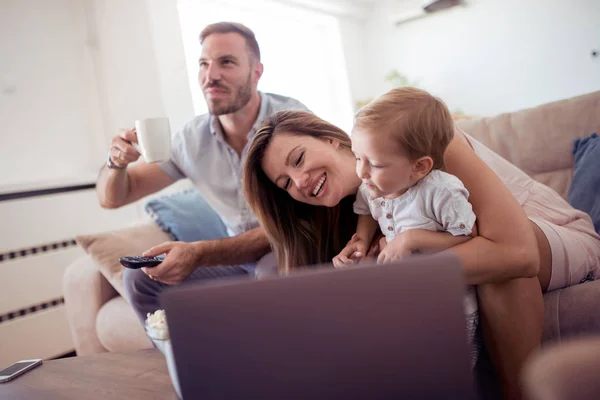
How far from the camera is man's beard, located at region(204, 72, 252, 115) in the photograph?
1.92 meters

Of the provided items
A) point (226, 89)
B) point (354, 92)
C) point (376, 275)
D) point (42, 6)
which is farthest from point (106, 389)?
point (354, 92)

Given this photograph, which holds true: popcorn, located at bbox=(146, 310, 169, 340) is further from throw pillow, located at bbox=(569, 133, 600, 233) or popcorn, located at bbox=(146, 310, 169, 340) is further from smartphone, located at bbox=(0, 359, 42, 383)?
throw pillow, located at bbox=(569, 133, 600, 233)

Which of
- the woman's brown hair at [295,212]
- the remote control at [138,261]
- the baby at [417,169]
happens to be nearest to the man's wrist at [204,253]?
the remote control at [138,261]

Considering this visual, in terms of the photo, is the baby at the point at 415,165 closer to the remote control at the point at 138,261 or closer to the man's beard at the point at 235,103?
the remote control at the point at 138,261

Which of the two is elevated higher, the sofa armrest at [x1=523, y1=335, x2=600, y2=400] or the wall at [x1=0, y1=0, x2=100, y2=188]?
the wall at [x1=0, y1=0, x2=100, y2=188]

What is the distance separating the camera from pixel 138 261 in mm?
1319

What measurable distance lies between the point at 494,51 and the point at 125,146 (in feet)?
14.5

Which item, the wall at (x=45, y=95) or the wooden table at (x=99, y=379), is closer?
the wooden table at (x=99, y=379)

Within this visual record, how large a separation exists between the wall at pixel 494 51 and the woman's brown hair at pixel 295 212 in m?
4.23

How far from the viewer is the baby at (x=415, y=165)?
3.45 feet

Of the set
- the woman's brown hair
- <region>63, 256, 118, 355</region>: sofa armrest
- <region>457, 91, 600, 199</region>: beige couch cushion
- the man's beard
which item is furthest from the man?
<region>457, 91, 600, 199</region>: beige couch cushion

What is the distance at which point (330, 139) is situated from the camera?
1408 millimetres

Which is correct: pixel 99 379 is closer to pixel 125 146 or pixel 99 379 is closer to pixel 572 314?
pixel 125 146

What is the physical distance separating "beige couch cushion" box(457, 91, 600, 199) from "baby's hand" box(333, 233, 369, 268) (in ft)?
2.85
